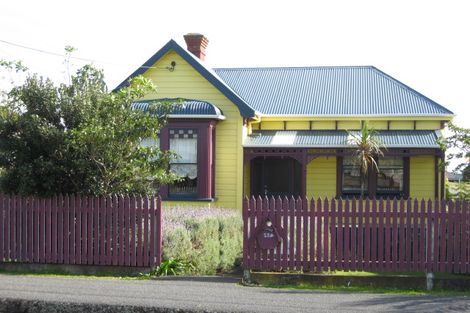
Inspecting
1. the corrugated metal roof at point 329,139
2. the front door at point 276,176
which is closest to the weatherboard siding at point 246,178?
the front door at point 276,176

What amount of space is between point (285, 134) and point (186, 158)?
11.8 ft

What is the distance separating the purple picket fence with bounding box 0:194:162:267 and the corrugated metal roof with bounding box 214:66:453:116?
30.9 feet

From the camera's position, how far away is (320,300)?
968 cm

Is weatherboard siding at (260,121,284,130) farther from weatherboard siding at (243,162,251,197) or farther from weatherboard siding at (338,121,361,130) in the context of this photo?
weatherboard siding at (338,121,361,130)

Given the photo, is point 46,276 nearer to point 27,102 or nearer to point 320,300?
point 27,102

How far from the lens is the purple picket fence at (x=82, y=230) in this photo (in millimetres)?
11945

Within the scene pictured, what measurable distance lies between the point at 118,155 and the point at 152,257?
6.95 feet

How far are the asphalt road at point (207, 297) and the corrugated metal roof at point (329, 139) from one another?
8.50 meters

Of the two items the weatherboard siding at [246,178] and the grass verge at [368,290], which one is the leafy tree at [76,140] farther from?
the weatherboard siding at [246,178]

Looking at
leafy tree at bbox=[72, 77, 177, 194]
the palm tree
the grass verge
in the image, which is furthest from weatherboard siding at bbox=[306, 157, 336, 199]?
the grass verge

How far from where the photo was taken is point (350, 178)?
20.3 meters

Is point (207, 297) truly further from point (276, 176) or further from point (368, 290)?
point (276, 176)

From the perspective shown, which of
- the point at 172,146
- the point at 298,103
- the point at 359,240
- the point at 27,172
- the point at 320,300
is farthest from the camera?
the point at 298,103

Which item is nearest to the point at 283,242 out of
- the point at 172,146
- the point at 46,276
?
the point at 46,276
